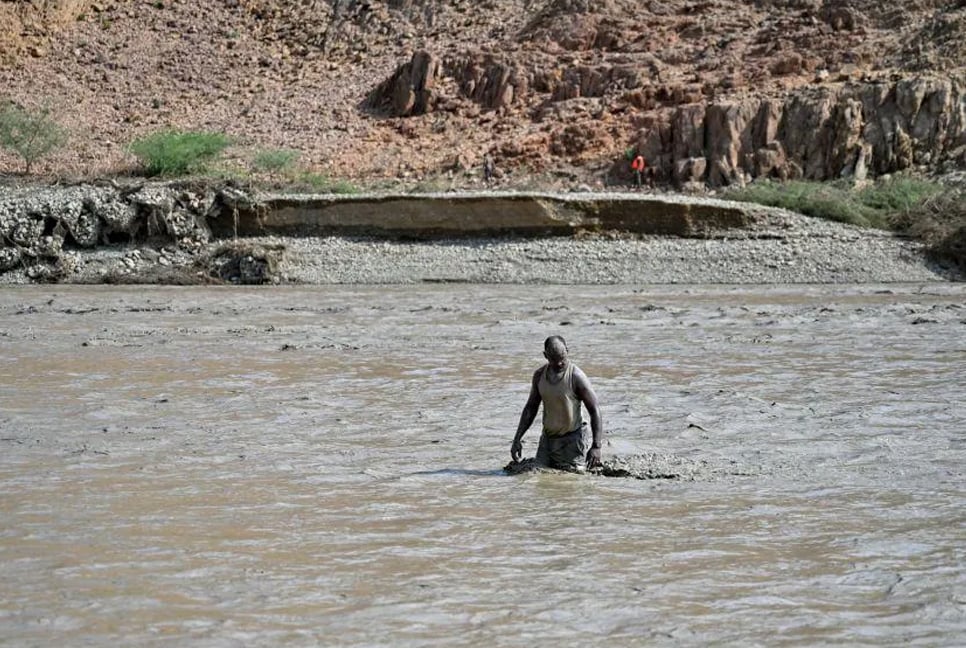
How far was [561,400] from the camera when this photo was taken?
324 inches

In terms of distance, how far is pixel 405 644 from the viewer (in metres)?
5.45

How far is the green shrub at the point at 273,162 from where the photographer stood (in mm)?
33094

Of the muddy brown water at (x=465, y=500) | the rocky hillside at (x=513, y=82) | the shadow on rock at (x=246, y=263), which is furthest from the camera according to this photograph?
the rocky hillside at (x=513, y=82)

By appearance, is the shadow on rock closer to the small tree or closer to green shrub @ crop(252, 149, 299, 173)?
green shrub @ crop(252, 149, 299, 173)

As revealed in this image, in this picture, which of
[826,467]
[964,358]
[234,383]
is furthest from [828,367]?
[234,383]

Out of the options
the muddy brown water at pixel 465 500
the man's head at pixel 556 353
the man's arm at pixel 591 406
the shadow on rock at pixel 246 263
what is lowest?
the shadow on rock at pixel 246 263

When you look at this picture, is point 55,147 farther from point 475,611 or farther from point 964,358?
point 475,611

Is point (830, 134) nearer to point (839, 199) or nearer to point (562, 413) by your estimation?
point (839, 199)

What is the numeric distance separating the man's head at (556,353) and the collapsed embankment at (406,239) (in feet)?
57.8

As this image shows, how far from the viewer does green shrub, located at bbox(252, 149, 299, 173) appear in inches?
1303

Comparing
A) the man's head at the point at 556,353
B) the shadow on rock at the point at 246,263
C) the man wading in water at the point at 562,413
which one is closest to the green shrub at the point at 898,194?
the shadow on rock at the point at 246,263

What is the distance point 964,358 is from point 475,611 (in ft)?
34.4

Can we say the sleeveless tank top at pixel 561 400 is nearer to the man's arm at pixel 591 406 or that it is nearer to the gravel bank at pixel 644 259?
the man's arm at pixel 591 406

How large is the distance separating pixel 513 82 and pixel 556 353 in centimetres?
3174
